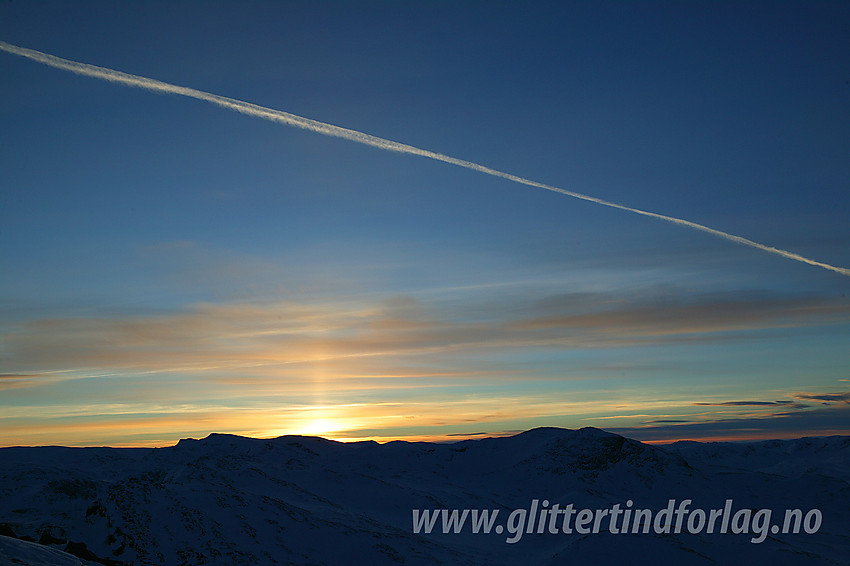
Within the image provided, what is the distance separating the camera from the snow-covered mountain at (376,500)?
5956 cm

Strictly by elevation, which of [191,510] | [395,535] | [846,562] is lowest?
[846,562]

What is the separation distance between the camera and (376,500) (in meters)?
106

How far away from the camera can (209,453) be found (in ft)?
510

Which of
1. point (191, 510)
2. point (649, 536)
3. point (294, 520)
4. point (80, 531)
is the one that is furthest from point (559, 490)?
point (80, 531)

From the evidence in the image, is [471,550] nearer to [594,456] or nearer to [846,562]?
[846,562]

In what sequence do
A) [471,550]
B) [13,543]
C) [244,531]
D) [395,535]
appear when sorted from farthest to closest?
1. [471,550]
2. [395,535]
3. [244,531]
4. [13,543]

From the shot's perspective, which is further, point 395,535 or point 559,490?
point 559,490

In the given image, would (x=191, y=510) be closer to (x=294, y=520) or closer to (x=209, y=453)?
(x=294, y=520)

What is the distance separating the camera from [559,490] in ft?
447

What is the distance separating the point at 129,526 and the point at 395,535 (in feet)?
105

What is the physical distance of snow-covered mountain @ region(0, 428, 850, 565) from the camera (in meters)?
59.6

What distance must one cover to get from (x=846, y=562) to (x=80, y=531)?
97573 millimetres

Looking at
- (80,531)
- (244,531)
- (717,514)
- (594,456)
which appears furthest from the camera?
(594,456)

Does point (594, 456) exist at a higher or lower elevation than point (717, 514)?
higher
